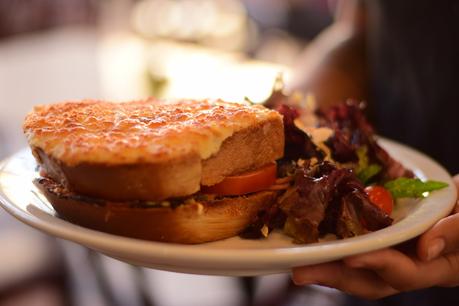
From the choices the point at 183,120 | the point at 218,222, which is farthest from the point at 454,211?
the point at 183,120

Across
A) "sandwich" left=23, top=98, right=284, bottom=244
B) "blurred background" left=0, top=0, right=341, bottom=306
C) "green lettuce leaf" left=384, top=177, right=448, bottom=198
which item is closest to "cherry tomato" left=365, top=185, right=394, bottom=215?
"green lettuce leaf" left=384, top=177, right=448, bottom=198

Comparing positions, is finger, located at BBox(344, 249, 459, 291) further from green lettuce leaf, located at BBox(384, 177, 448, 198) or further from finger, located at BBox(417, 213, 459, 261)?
green lettuce leaf, located at BBox(384, 177, 448, 198)

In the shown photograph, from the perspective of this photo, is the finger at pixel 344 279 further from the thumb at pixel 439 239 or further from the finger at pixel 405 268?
the thumb at pixel 439 239

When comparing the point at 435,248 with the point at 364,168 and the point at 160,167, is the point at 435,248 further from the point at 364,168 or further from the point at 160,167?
the point at 160,167

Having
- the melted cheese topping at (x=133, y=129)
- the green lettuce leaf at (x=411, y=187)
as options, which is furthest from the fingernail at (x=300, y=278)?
the green lettuce leaf at (x=411, y=187)

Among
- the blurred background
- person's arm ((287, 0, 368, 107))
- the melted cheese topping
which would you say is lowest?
the blurred background

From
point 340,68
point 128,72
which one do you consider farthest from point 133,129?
point 128,72

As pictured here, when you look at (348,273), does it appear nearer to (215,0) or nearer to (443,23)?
(443,23)
